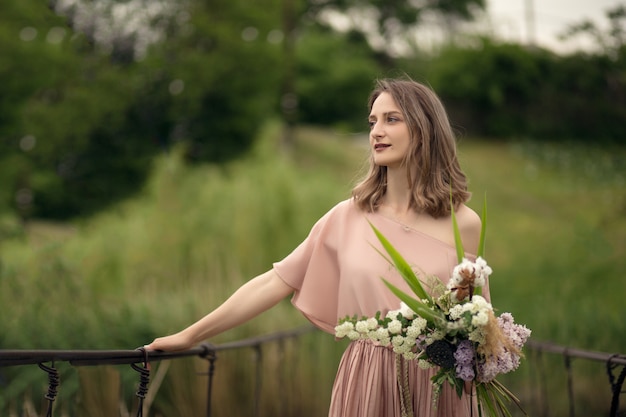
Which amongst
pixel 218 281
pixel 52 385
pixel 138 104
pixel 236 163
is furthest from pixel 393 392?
pixel 138 104

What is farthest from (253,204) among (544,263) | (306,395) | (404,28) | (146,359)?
(404,28)

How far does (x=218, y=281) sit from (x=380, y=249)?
208 inches

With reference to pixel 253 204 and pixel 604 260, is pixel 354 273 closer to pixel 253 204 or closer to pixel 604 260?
pixel 253 204

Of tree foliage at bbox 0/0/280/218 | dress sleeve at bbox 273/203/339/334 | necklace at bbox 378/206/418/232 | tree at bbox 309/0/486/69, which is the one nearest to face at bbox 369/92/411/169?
necklace at bbox 378/206/418/232

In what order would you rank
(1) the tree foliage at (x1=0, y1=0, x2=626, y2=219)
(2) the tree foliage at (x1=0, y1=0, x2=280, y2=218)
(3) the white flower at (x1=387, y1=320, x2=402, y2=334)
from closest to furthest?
(3) the white flower at (x1=387, y1=320, x2=402, y2=334) < (1) the tree foliage at (x1=0, y1=0, x2=626, y2=219) < (2) the tree foliage at (x1=0, y1=0, x2=280, y2=218)

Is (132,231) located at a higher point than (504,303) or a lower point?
higher

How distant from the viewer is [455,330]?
2408 millimetres

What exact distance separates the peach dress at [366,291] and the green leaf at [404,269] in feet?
0.55

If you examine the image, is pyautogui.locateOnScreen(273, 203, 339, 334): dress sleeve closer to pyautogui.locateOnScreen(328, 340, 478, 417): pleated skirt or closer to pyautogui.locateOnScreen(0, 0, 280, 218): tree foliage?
pyautogui.locateOnScreen(328, 340, 478, 417): pleated skirt

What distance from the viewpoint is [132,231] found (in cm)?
1013

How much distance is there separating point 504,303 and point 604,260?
413 cm

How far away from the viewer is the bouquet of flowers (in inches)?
94.4

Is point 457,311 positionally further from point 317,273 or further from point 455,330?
point 317,273

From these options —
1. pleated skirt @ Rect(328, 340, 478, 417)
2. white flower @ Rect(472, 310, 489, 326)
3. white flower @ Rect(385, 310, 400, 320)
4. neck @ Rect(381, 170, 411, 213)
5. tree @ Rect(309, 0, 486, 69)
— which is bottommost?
pleated skirt @ Rect(328, 340, 478, 417)
